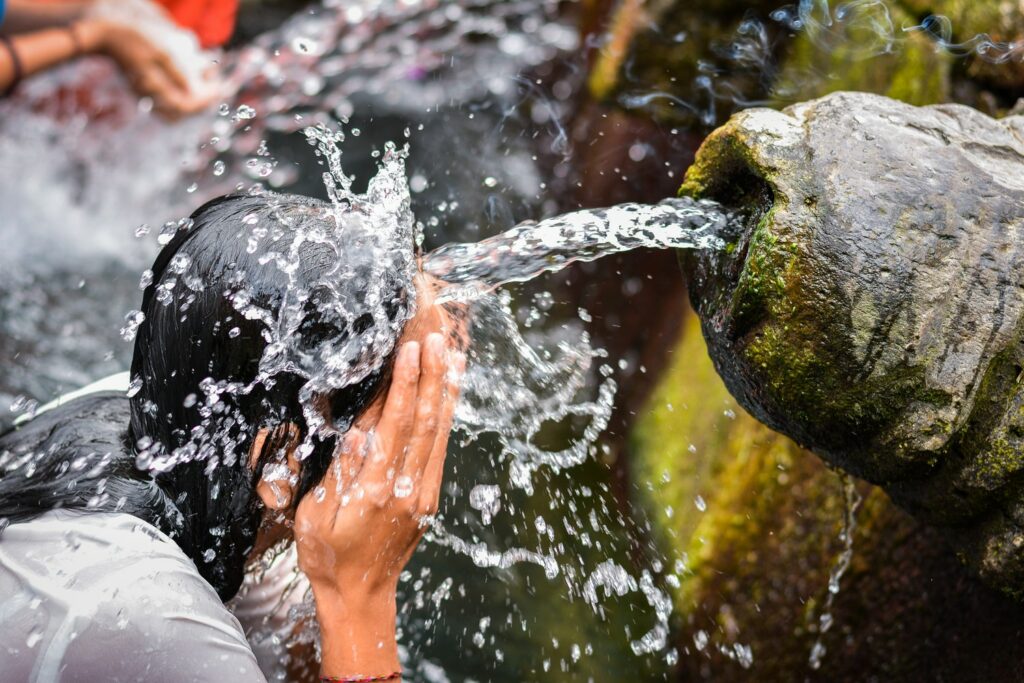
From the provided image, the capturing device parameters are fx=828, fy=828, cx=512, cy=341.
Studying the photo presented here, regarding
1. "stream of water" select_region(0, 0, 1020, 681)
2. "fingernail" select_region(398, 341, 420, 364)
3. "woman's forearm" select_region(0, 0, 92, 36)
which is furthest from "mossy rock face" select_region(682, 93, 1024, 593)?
"woman's forearm" select_region(0, 0, 92, 36)

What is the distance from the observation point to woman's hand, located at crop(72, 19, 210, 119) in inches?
198

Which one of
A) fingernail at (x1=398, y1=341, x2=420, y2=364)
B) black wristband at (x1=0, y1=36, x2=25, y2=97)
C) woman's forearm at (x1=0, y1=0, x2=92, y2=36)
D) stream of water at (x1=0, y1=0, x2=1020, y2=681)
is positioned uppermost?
fingernail at (x1=398, y1=341, x2=420, y2=364)

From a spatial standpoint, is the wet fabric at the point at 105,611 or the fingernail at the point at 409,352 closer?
the wet fabric at the point at 105,611

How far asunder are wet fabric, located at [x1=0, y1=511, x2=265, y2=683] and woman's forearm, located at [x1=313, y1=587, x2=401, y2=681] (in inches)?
12.6

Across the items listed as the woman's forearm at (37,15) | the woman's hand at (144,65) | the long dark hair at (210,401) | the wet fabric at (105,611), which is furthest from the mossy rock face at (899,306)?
the woman's hand at (144,65)

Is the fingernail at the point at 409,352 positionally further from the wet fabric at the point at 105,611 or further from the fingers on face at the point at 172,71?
the fingers on face at the point at 172,71

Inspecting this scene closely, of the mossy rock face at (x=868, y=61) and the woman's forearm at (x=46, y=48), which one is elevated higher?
the mossy rock face at (x=868, y=61)

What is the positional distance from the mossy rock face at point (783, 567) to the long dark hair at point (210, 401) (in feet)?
5.80

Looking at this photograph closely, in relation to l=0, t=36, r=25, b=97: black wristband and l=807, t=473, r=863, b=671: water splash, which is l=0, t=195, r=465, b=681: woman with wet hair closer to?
l=807, t=473, r=863, b=671: water splash

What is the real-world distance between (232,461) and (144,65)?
4.33m

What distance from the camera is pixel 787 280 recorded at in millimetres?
1771

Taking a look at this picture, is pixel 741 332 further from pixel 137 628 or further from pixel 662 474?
pixel 662 474

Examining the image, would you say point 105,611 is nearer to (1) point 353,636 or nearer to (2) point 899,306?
(1) point 353,636

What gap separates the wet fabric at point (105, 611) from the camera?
146cm
